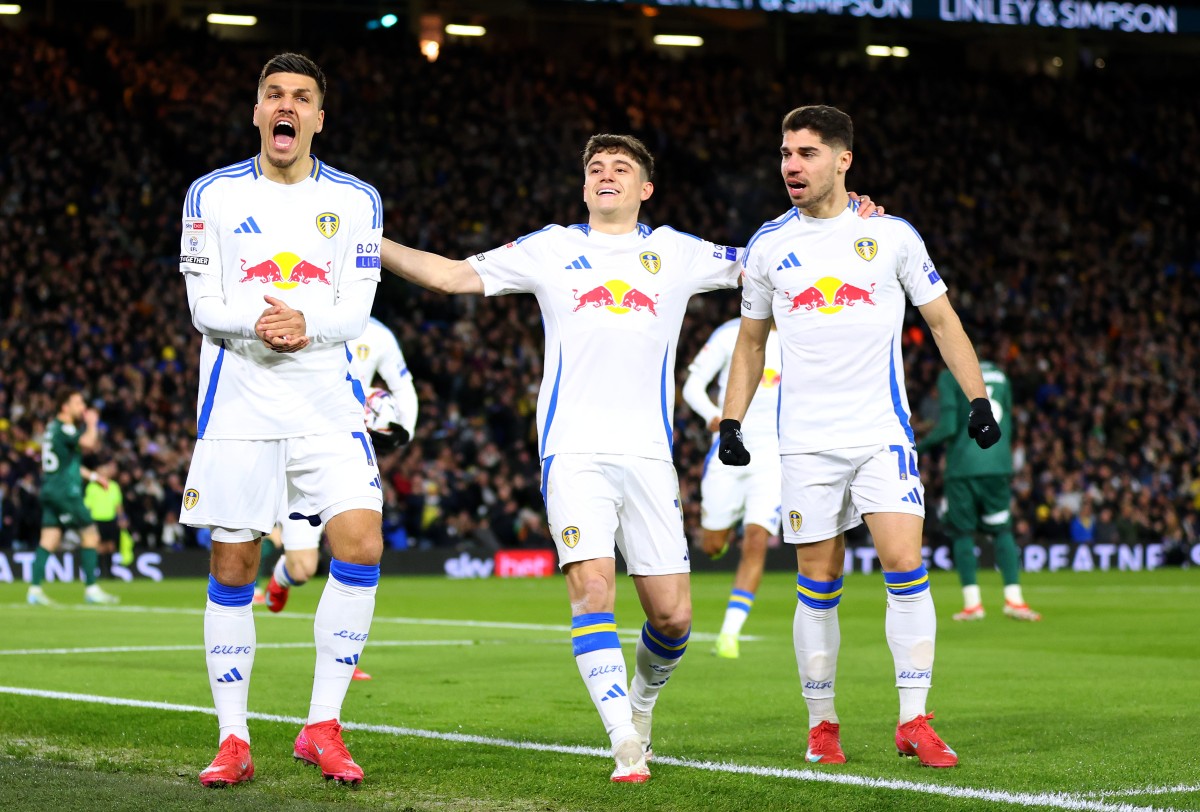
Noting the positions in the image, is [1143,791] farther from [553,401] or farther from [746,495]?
[746,495]

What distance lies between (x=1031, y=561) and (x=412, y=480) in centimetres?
948

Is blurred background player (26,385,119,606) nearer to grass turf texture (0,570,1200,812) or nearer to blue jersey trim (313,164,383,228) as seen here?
grass turf texture (0,570,1200,812)

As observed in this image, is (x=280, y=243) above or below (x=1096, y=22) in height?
below

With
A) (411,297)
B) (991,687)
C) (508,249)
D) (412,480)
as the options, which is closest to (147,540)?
(412,480)

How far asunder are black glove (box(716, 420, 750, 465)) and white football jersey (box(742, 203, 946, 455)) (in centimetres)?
21

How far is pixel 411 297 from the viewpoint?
93.3ft

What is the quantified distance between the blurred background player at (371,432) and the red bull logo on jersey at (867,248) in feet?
12.5

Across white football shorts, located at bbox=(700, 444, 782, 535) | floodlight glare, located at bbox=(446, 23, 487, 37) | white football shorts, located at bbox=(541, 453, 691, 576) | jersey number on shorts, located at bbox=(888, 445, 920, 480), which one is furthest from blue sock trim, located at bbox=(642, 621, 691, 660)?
floodlight glare, located at bbox=(446, 23, 487, 37)

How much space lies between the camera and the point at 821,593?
6.54m

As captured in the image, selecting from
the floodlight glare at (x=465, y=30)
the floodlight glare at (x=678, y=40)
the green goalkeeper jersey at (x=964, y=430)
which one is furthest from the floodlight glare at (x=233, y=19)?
the green goalkeeper jersey at (x=964, y=430)

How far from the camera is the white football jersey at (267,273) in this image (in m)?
5.96

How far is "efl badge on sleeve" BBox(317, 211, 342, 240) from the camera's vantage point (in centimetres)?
603

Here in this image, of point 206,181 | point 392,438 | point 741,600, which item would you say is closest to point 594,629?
point 206,181

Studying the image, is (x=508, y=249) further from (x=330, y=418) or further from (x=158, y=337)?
(x=158, y=337)
